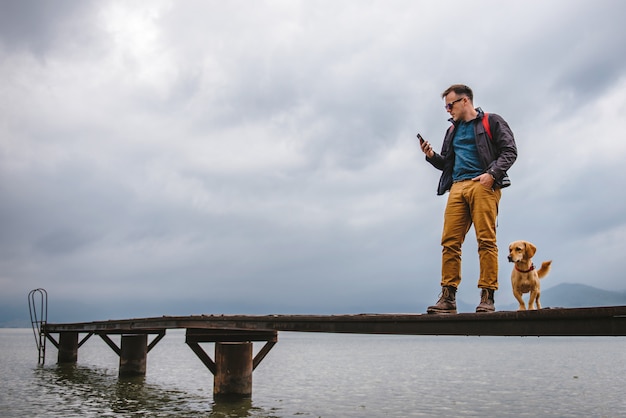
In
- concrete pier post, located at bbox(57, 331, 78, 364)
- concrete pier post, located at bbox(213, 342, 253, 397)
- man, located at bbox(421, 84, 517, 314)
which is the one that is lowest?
concrete pier post, located at bbox(57, 331, 78, 364)

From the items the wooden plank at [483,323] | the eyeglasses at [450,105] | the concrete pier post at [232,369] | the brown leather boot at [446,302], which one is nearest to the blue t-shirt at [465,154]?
the eyeglasses at [450,105]

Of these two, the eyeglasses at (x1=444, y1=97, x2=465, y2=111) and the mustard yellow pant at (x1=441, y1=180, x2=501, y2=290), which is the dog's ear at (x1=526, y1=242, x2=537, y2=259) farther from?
the eyeglasses at (x1=444, y1=97, x2=465, y2=111)

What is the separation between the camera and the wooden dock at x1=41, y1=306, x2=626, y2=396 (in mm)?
5637

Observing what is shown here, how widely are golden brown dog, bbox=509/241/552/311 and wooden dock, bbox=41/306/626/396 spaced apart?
1012 mm

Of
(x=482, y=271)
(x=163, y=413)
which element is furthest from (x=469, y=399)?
(x=482, y=271)

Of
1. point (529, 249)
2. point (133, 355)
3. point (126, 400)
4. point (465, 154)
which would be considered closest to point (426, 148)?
point (465, 154)

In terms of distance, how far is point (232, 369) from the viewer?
15.0 metres

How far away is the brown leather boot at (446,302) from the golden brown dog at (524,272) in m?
0.93

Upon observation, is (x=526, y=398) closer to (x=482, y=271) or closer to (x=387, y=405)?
(x=387, y=405)

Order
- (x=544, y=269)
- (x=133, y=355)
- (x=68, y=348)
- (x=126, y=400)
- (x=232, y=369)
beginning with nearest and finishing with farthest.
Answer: (x=544, y=269) → (x=232, y=369) → (x=126, y=400) → (x=133, y=355) → (x=68, y=348)

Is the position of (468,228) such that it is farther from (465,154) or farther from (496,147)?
(496,147)

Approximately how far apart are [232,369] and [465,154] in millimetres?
10350

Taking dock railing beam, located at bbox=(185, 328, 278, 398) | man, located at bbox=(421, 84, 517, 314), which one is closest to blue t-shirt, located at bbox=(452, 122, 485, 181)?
man, located at bbox=(421, 84, 517, 314)

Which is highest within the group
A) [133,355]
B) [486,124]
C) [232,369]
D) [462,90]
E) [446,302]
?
[462,90]
